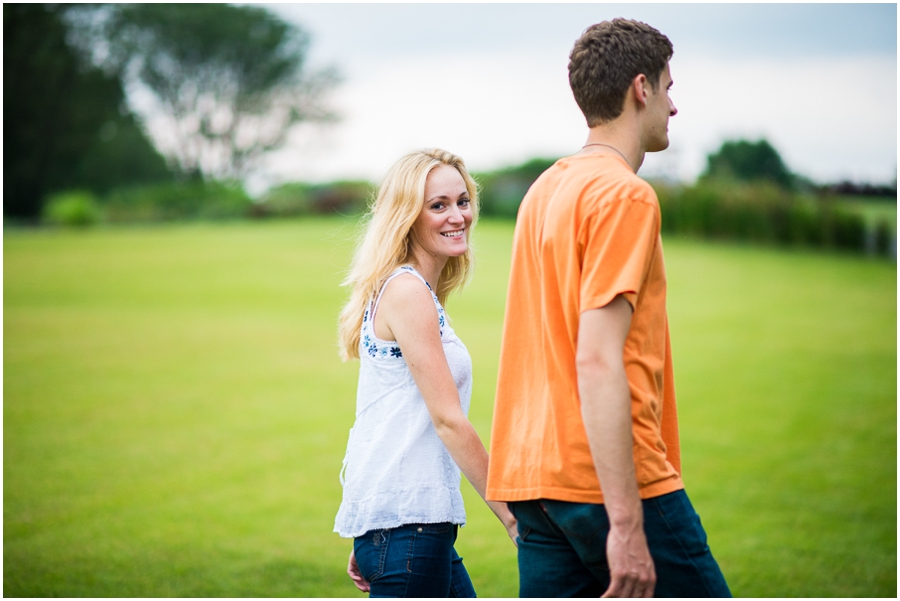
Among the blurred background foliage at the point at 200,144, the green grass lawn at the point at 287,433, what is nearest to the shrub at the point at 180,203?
the blurred background foliage at the point at 200,144

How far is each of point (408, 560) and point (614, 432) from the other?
0.79 metres

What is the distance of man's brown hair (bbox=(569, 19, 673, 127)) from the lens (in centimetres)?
159

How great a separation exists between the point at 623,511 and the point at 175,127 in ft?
160

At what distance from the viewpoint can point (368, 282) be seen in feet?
6.98

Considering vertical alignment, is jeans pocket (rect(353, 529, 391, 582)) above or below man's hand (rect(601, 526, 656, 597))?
below

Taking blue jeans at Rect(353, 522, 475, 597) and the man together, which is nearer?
the man

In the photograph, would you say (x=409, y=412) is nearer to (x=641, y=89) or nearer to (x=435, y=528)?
(x=435, y=528)

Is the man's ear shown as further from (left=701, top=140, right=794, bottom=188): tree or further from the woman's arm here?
(left=701, top=140, right=794, bottom=188): tree

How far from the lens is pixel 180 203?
32.0 m

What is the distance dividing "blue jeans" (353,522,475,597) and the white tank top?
1.3 inches

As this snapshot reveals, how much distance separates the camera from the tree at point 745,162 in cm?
2644

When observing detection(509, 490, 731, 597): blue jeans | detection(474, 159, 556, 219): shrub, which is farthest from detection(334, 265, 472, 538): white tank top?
detection(474, 159, 556, 219): shrub

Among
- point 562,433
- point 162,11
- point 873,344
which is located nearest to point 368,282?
point 562,433

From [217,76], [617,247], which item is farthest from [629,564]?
[217,76]
